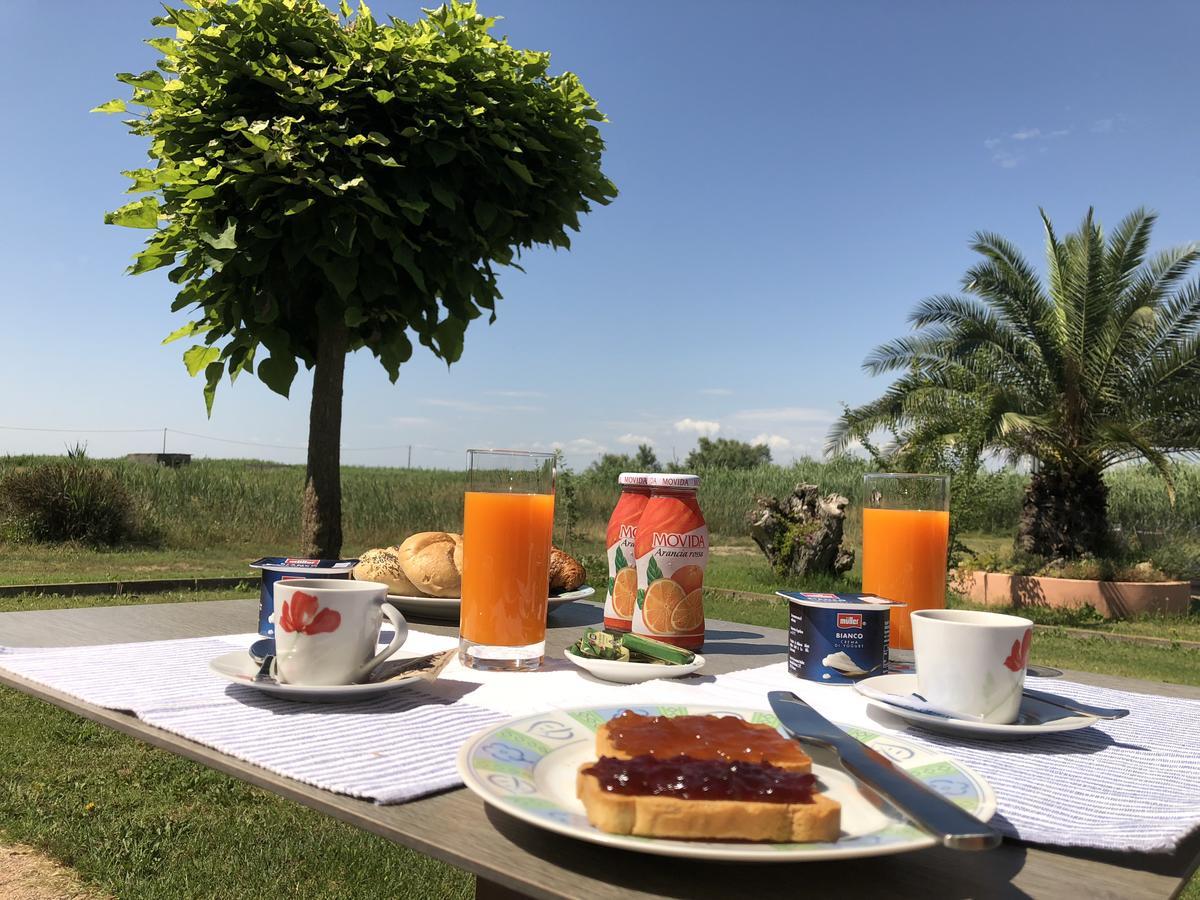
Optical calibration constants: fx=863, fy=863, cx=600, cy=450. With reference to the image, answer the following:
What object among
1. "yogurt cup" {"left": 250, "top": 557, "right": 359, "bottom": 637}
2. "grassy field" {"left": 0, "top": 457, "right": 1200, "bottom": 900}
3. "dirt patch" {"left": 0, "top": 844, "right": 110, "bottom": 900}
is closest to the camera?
"yogurt cup" {"left": 250, "top": 557, "right": 359, "bottom": 637}

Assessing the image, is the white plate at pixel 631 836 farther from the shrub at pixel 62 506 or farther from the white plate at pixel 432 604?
→ the shrub at pixel 62 506

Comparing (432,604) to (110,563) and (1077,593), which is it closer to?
(110,563)

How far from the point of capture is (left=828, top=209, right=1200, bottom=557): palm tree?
10.8 m

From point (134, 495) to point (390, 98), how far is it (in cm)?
1014

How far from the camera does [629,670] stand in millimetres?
1532

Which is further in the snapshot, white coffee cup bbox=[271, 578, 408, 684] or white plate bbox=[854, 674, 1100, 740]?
white coffee cup bbox=[271, 578, 408, 684]

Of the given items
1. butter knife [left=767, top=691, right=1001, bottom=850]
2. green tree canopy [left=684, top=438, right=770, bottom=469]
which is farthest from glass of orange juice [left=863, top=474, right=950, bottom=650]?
green tree canopy [left=684, top=438, right=770, bottom=469]

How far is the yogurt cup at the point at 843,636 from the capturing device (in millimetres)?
1553

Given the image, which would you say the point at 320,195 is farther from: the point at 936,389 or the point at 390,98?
the point at 936,389

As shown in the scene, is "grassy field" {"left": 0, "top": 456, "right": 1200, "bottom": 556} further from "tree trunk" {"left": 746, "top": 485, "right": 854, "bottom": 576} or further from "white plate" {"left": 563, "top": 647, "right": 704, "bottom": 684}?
"white plate" {"left": 563, "top": 647, "right": 704, "bottom": 684}

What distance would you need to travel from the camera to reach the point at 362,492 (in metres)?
13.6

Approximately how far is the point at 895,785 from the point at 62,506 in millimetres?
11443

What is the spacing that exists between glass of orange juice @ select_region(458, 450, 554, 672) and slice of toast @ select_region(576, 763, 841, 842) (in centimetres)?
81

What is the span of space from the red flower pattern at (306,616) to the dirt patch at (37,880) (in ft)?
6.22
